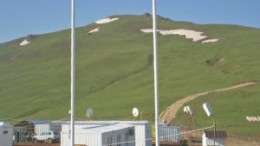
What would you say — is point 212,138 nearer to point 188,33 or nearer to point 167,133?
point 167,133

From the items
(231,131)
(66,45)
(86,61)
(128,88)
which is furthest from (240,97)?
(66,45)

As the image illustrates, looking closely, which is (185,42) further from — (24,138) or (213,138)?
(213,138)

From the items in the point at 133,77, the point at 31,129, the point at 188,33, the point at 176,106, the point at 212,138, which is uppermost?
the point at 188,33

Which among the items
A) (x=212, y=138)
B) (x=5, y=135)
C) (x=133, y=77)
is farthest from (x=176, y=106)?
(x=212, y=138)

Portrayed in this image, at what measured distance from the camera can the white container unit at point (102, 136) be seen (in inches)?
1684

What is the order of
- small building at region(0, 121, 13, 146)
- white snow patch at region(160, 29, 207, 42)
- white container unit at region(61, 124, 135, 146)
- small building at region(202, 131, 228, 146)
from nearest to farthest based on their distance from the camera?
1. small building at region(202, 131, 228, 146)
2. white container unit at region(61, 124, 135, 146)
3. small building at region(0, 121, 13, 146)
4. white snow patch at region(160, 29, 207, 42)

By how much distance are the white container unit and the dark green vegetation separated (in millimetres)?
24538

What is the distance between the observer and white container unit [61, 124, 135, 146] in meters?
42.8

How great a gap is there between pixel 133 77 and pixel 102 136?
79129 mm

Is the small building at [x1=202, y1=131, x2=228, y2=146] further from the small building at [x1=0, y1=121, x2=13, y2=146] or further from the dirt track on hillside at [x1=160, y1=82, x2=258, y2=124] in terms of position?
the dirt track on hillside at [x1=160, y1=82, x2=258, y2=124]

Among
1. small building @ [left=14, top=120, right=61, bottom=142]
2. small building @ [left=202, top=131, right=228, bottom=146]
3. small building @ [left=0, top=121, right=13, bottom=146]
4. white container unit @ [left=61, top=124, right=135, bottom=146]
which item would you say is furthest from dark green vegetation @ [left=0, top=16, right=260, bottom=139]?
small building @ [left=202, top=131, right=228, bottom=146]

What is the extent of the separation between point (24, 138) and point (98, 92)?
5062 centimetres

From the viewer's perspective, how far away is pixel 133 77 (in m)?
122

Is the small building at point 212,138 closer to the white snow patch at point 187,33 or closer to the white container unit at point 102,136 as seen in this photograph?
the white container unit at point 102,136
